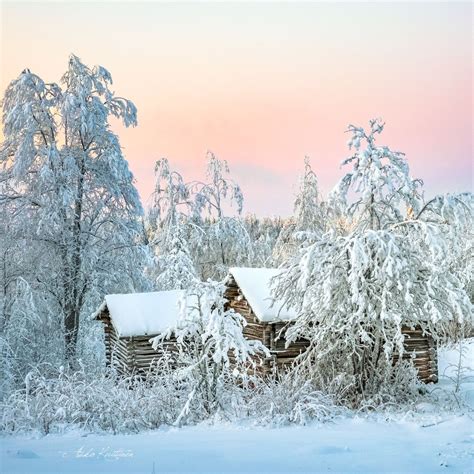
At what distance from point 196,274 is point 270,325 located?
1215 cm

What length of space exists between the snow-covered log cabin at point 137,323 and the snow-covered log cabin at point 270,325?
7.35ft

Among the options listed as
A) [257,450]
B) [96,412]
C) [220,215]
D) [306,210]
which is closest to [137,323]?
[96,412]

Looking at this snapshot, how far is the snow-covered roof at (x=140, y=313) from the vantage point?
16406mm

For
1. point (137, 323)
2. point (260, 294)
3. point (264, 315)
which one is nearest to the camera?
point (264, 315)

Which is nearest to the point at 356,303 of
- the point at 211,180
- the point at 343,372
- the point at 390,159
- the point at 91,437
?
the point at 343,372

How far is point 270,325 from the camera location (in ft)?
45.2

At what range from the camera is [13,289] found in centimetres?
1766

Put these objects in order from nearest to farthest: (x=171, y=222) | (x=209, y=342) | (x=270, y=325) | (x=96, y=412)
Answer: (x=96, y=412) < (x=209, y=342) < (x=270, y=325) < (x=171, y=222)

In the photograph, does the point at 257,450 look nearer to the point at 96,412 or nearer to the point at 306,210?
the point at 96,412

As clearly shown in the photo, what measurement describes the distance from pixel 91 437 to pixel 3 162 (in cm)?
1174

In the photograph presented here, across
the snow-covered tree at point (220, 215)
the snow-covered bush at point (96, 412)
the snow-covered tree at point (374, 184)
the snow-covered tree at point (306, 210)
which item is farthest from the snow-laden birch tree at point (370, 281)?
the snow-covered tree at point (306, 210)

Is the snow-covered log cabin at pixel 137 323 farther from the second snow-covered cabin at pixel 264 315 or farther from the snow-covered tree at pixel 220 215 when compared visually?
the snow-covered tree at pixel 220 215

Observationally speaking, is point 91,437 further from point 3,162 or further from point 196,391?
point 3,162

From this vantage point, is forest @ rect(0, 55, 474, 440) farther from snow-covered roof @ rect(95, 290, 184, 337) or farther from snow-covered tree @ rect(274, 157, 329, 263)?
snow-covered roof @ rect(95, 290, 184, 337)
